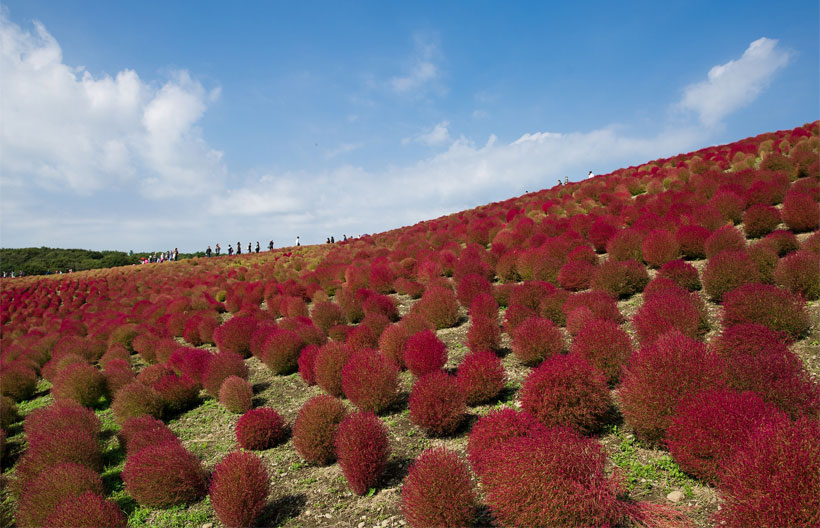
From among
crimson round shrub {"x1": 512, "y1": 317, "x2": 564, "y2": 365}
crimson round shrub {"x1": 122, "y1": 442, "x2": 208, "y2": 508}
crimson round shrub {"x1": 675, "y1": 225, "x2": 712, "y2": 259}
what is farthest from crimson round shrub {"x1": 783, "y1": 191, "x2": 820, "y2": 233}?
crimson round shrub {"x1": 122, "y1": 442, "x2": 208, "y2": 508}

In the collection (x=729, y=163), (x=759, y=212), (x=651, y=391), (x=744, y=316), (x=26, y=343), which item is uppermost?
(x=729, y=163)

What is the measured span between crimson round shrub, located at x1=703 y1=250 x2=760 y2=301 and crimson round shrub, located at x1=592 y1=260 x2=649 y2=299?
1.35 m

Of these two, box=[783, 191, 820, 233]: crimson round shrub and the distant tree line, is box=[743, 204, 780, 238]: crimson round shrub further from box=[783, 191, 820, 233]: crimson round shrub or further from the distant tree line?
the distant tree line

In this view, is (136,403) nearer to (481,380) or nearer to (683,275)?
(481,380)

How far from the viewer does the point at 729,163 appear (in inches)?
641

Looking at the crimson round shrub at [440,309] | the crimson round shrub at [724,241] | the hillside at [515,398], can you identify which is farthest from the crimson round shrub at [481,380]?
the crimson round shrub at [724,241]

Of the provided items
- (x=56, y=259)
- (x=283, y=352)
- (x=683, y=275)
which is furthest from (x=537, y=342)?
(x=56, y=259)

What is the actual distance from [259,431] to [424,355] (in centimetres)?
283

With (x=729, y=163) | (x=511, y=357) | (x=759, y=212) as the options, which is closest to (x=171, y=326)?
(x=511, y=357)

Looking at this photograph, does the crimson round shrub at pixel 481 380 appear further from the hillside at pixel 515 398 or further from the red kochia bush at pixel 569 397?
the red kochia bush at pixel 569 397

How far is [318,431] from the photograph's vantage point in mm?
5629

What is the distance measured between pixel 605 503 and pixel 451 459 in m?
1.33

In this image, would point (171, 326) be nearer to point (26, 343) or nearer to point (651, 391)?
point (26, 343)

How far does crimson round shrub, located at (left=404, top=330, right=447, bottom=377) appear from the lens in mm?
6996
